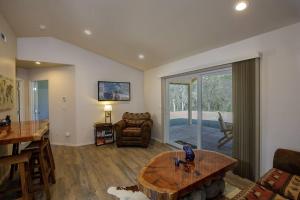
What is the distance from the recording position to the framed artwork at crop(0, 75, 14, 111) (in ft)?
9.21

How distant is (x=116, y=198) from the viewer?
2199 millimetres

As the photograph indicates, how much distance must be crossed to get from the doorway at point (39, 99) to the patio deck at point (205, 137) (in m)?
4.25

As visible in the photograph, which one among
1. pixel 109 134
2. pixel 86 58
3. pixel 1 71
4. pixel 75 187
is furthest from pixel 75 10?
pixel 109 134

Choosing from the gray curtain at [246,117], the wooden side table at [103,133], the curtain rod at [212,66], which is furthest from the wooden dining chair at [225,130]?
the wooden side table at [103,133]

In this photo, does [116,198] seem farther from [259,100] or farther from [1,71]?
A: [1,71]

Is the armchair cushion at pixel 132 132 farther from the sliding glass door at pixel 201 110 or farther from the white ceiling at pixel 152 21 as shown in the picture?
the white ceiling at pixel 152 21

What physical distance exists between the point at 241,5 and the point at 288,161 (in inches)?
79.7

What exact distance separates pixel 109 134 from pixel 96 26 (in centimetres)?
294

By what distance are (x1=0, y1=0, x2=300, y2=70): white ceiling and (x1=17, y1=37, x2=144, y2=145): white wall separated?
322 mm

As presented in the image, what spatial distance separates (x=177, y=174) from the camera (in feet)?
6.03

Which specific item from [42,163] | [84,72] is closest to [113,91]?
[84,72]

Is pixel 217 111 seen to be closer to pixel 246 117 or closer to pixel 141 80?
pixel 246 117

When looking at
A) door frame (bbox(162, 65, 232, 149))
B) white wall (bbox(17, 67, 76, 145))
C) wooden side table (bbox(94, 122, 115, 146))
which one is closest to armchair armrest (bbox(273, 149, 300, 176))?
door frame (bbox(162, 65, 232, 149))

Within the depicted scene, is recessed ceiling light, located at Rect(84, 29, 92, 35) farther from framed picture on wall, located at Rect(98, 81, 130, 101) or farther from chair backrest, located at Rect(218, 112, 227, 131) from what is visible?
chair backrest, located at Rect(218, 112, 227, 131)
